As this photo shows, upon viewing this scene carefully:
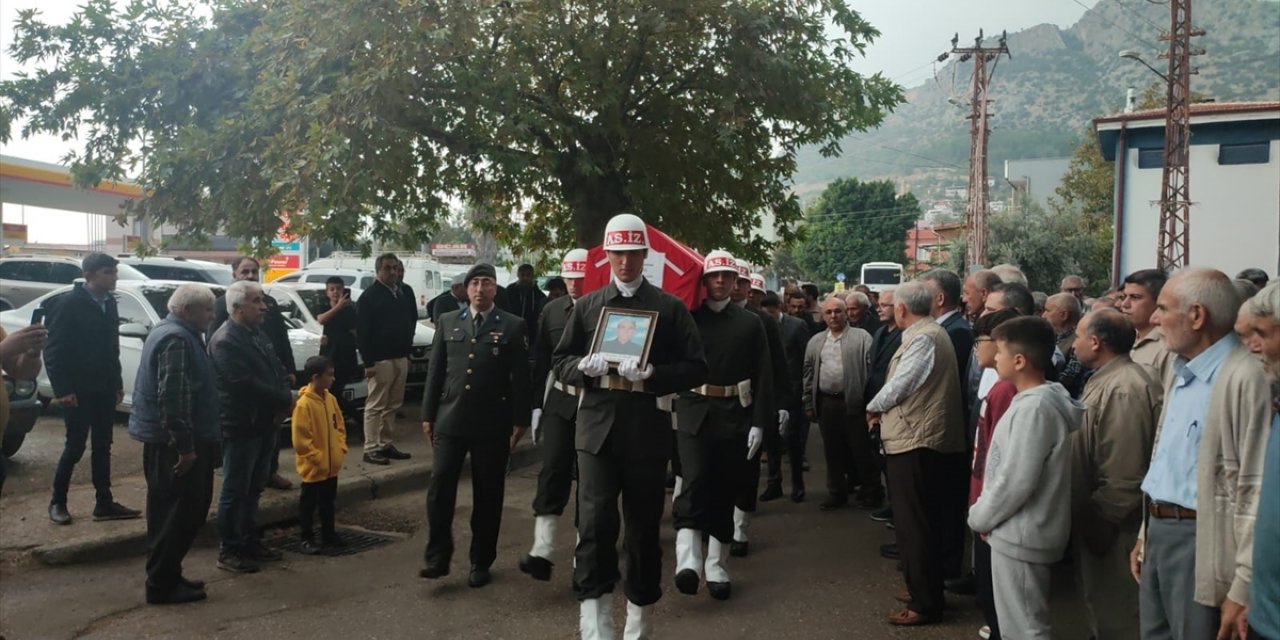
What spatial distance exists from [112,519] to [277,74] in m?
6.74

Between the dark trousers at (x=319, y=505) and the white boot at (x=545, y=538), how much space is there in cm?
175

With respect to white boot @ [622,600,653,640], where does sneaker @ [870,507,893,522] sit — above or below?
below

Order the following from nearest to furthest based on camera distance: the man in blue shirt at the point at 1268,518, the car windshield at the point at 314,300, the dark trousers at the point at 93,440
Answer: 1. the man in blue shirt at the point at 1268,518
2. the dark trousers at the point at 93,440
3. the car windshield at the point at 314,300

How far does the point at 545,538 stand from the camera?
6074 millimetres

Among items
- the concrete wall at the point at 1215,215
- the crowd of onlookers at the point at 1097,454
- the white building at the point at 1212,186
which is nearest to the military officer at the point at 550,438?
the crowd of onlookers at the point at 1097,454

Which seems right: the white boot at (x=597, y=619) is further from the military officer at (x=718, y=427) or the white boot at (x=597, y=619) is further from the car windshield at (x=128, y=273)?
the car windshield at (x=128, y=273)

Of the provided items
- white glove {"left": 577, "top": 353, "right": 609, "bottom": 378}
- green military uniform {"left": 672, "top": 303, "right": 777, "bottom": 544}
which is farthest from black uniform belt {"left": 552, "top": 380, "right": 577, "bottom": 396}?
white glove {"left": 577, "top": 353, "right": 609, "bottom": 378}

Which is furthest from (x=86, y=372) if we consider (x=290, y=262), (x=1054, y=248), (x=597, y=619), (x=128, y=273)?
(x=1054, y=248)

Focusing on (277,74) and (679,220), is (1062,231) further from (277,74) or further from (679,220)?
(277,74)

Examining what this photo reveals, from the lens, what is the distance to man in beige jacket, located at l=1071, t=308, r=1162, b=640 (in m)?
4.30

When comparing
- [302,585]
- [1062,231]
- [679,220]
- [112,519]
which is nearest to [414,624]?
[302,585]

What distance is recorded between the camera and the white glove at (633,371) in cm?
462

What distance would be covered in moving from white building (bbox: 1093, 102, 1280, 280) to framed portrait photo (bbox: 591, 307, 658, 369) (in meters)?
31.1

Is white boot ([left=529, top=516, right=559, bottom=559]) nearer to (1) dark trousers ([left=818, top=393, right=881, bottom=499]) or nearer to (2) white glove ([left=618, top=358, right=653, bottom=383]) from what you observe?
(2) white glove ([left=618, top=358, right=653, bottom=383])
